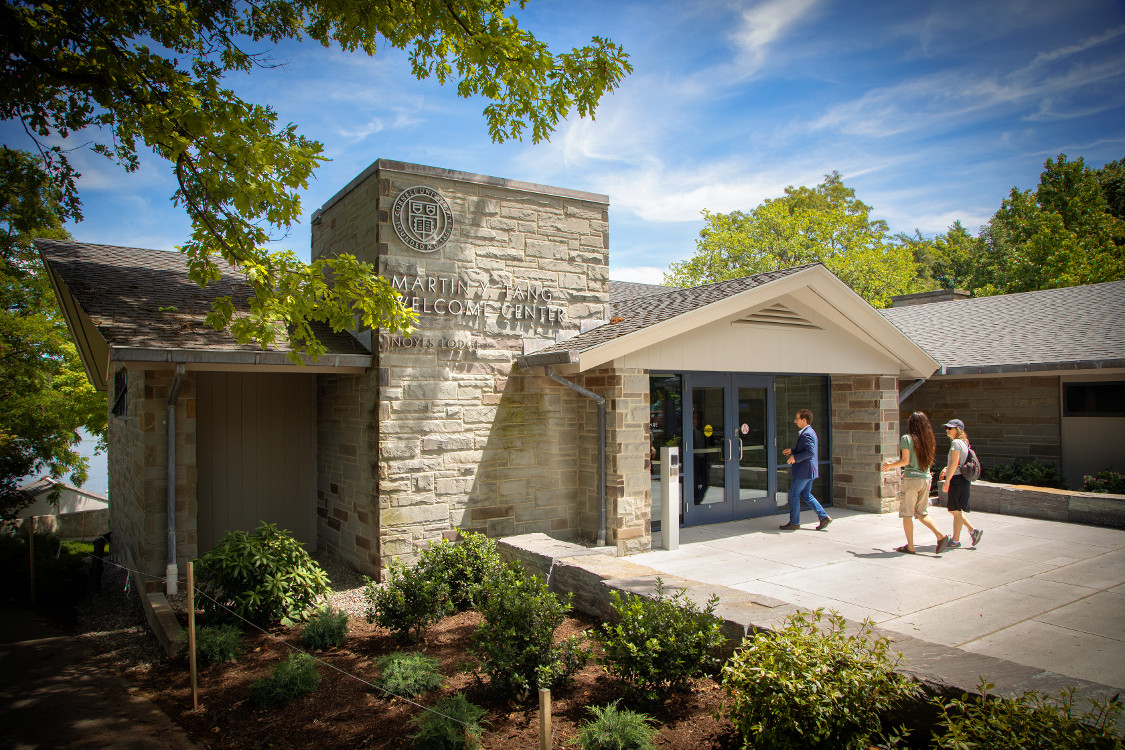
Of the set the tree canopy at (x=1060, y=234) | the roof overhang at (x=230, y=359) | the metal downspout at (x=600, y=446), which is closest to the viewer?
Result: the roof overhang at (x=230, y=359)

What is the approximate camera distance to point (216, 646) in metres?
5.20

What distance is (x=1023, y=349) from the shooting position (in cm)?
1140

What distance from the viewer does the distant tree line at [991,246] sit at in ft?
79.8

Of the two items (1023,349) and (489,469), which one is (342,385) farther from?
(1023,349)

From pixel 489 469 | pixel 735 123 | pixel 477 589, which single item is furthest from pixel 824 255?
pixel 477 589

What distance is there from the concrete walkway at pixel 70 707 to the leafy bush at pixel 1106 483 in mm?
12550

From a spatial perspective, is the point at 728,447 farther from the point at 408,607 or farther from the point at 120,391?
the point at 120,391

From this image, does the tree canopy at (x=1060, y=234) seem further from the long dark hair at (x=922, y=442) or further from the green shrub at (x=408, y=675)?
the green shrub at (x=408, y=675)

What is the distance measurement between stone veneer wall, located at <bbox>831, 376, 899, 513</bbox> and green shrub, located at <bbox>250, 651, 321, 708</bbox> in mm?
9163

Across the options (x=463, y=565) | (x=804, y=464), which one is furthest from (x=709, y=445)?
(x=463, y=565)

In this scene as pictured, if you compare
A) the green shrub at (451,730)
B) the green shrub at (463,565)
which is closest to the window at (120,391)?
the green shrub at (463,565)

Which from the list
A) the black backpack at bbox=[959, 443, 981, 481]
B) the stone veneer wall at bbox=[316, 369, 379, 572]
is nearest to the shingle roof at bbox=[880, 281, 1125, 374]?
the black backpack at bbox=[959, 443, 981, 481]

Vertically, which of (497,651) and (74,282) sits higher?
(74,282)

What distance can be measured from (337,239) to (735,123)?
21.4 feet
